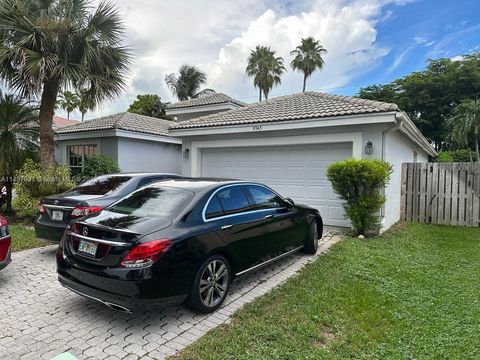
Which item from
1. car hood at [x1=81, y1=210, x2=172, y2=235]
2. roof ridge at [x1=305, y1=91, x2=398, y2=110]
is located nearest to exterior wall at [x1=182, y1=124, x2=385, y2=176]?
roof ridge at [x1=305, y1=91, x2=398, y2=110]

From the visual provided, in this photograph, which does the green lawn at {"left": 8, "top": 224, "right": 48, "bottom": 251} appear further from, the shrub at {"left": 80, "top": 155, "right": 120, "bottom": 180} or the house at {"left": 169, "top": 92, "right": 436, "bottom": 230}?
the house at {"left": 169, "top": 92, "right": 436, "bottom": 230}

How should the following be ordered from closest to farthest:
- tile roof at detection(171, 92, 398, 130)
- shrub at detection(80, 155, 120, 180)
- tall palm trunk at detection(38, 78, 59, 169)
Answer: tile roof at detection(171, 92, 398, 130) → tall palm trunk at detection(38, 78, 59, 169) → shrub at detection(80, 155, 120, 180)

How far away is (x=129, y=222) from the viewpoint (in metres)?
3.76

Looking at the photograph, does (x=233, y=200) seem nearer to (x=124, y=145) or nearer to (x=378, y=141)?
(x=378, y=141)

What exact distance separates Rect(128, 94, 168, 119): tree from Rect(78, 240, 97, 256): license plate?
1312 inches

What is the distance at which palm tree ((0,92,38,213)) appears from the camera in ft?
32.1

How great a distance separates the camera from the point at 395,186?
33.2ft

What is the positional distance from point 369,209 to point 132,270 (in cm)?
622

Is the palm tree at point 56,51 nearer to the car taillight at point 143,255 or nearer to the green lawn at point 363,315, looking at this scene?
the car taillight at point 143,255

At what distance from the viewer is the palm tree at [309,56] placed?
35.2 m

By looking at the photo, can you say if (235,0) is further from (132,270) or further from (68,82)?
(132,270)

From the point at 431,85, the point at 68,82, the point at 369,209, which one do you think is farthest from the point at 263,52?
the point at 369,209

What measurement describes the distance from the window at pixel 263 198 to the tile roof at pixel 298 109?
13.3 feet

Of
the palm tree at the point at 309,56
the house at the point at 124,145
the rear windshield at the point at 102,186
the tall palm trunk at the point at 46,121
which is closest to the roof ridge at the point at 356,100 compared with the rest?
the rear windshield at the point at 102,186
